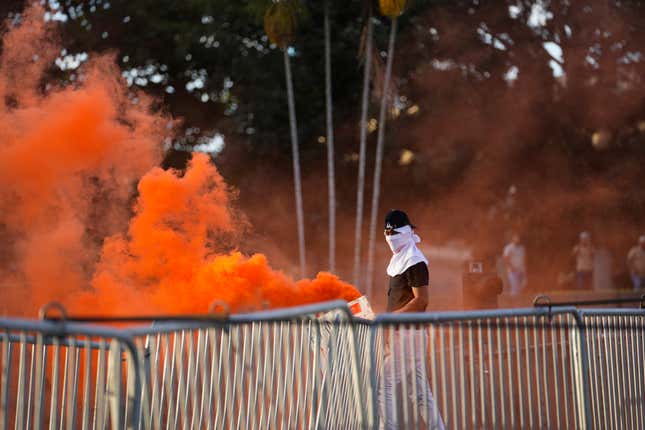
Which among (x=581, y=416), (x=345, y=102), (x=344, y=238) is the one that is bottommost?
(x=581, y=416)

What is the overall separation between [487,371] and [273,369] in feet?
4.20

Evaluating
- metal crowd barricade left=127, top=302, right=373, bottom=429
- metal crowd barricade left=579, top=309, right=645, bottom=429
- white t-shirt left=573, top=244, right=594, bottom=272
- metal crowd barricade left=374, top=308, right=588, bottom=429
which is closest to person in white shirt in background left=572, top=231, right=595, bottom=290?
white t-shirt left=573, top=244, right=594, bottom=272

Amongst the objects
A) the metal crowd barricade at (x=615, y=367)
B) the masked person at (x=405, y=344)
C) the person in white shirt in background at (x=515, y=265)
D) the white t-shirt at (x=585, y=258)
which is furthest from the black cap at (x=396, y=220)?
the white t-shirt at (x=585, y=258)

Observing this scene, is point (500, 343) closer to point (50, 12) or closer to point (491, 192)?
point (50, 12)

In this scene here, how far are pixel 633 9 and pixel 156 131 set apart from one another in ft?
41.6

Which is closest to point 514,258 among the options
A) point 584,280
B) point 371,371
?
point 584,280

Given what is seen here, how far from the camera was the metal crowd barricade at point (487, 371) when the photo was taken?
5023 mm

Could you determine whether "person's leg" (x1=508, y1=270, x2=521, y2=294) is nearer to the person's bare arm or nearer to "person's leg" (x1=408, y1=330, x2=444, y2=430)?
the person's bare arm

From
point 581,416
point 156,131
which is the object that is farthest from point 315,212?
point 581,416

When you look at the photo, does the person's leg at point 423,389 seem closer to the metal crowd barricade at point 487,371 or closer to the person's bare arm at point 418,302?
the metal crowd barricade at point 487,371

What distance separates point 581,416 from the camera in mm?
5711

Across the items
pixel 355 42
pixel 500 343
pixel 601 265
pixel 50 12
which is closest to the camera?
pixel 500 343

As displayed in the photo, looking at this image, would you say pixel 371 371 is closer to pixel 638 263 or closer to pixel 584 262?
pixel 584 262

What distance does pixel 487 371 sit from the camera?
5.46m
